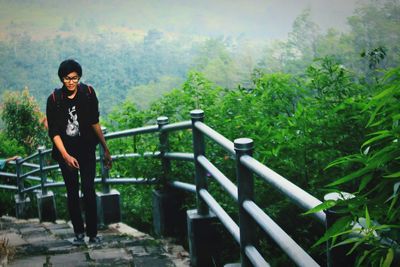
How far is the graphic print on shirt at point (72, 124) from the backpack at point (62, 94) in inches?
4.8

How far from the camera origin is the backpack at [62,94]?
16.3 feet

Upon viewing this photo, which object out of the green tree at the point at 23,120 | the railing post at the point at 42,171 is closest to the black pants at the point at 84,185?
the railing post at the point at 42,171

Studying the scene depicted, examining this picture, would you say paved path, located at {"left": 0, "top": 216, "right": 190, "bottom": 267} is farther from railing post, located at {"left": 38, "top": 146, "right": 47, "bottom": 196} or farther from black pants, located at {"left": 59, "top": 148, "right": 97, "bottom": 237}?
railing post, located at {"left": 38, "top": 146, "right": 47, "bottom": 196}

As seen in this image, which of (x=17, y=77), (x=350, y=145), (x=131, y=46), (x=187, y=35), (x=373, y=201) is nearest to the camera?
(x=373, y=201)

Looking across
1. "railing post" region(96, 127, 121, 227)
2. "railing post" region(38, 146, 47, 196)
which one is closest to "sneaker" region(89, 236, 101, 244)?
"railing post" region(96, 127, 121, 227)

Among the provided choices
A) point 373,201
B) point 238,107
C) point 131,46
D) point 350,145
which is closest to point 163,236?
point 238,107

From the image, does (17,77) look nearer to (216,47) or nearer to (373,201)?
(216,47)

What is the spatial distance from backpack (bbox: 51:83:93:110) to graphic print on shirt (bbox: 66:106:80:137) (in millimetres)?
123

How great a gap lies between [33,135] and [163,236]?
2933 cm

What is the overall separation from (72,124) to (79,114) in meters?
0.11

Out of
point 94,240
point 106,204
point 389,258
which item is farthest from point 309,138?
point 106,204

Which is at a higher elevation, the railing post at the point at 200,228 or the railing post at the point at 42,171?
the railing post at the point at 200,228

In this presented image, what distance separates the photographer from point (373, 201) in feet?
4.67

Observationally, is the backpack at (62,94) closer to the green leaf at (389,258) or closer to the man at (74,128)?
the man at (74,128)
